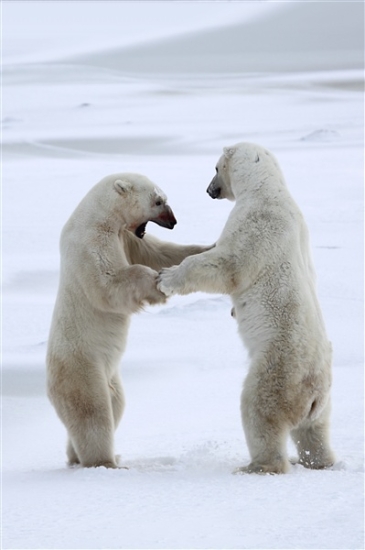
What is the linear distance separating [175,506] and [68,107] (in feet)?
46.9

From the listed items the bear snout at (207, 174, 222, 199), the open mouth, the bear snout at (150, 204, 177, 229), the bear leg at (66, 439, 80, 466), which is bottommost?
the bear leg at (66, 439, 80, 466)

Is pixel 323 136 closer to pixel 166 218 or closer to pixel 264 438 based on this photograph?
pixel 166 218

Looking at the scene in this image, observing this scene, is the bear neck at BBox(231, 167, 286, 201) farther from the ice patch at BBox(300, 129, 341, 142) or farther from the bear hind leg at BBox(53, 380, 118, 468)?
the ice patch at BBox(300, 129, 341, 142)

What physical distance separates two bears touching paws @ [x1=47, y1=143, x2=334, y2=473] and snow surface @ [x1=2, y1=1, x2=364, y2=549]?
7.1 inches

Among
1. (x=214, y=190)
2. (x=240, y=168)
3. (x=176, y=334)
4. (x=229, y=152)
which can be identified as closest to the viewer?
(x=240, y=168)

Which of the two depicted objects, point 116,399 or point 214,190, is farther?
point 214,190

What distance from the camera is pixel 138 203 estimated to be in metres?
3.93

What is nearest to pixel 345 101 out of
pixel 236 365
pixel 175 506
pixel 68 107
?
pixel 68 107

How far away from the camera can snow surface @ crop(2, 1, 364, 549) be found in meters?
2.57

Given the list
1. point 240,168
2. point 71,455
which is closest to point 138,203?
point 240,168

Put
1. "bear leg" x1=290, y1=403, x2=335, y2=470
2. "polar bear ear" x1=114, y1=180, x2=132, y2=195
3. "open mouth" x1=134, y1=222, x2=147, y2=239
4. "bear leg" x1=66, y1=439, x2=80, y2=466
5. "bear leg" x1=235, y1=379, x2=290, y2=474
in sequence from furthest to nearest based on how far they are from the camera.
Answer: "open mouth" x1=134, y1=222, x2=147, y2=239 < "polar bear ear" x1=114, y1=180, x2=132, y2=195 < "bear leg" x1=66, y1=439, x2=80, y2=466 < "bear leg" x1=290, y1=403, x2=335, y2=470 < "bear leg" x1=235, y1=379, x2=290, y2=474

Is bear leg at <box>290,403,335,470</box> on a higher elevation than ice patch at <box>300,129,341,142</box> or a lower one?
lower

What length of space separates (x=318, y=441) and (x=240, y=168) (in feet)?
3.44

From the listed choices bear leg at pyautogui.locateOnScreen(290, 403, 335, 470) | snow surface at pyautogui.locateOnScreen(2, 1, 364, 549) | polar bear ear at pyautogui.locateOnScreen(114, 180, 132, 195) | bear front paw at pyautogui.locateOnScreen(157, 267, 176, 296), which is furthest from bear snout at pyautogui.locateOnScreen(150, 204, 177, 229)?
bear leg at pyautogui.locateOnScreen(290, 403, 335, 470)
